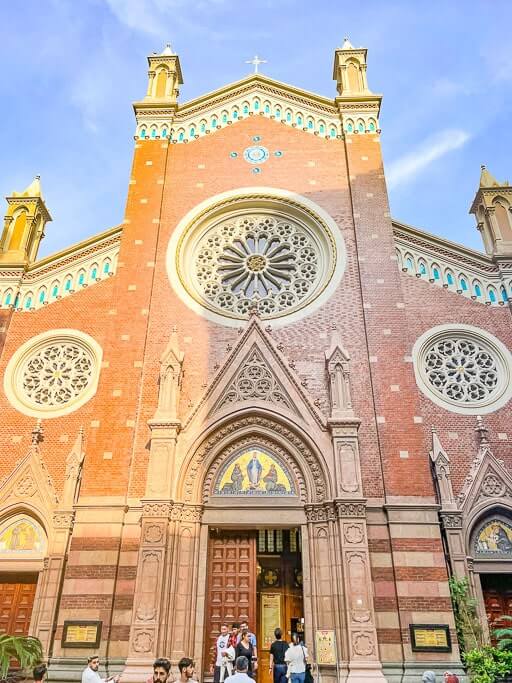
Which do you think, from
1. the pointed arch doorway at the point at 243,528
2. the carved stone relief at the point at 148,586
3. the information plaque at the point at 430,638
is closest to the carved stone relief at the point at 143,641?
the carved stone relief at the point at 148,586

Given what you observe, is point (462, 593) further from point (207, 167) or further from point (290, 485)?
point (207, 167)

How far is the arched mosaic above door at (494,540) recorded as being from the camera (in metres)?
16.0

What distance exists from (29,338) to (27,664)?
33.6 ft

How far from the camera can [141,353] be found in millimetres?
17688

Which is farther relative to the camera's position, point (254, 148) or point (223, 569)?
point (254, 148)

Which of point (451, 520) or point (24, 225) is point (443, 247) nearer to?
point (451, 520)

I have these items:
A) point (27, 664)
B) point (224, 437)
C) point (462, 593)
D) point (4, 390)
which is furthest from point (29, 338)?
point (462, 593)

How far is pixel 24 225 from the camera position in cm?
2209

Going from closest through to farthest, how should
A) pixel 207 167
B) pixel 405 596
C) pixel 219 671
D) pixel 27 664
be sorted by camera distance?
pixel 219 671, pixel 27 664, pixel 405 596, pixel 207 167

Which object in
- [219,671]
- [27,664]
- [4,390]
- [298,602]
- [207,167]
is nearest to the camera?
[219,671]

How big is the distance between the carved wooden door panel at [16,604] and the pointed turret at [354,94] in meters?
19.1

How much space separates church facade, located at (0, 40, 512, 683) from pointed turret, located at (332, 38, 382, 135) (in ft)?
0.52

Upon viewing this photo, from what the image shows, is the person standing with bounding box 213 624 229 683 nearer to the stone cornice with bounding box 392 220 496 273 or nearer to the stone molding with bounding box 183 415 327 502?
the stone molding with bounding box 183 415 327 502

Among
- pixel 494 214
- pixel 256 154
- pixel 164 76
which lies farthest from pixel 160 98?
pixel 494 214
